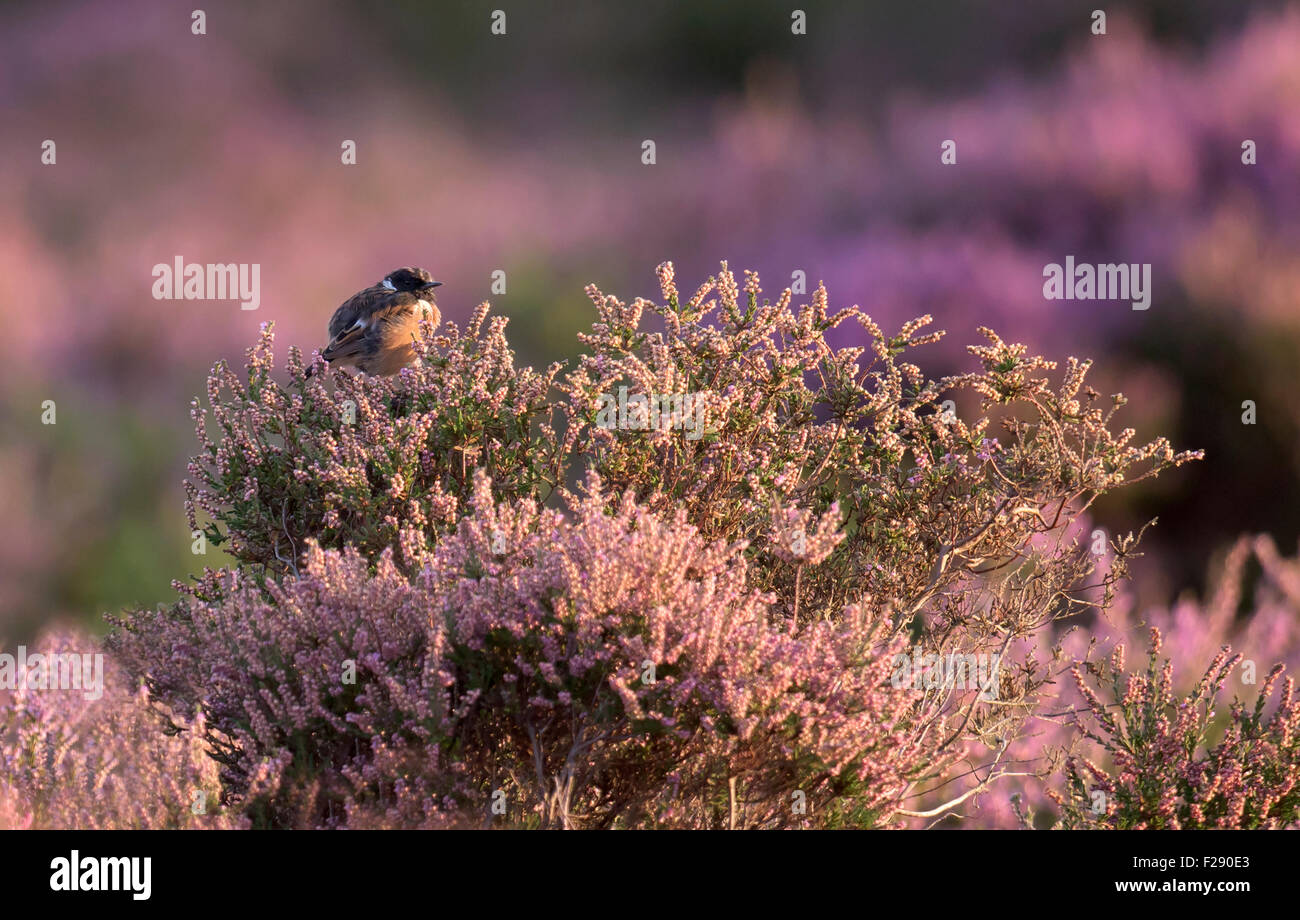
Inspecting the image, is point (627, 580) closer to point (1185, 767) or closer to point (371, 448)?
point (371, 448)

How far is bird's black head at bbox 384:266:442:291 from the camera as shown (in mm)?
7820

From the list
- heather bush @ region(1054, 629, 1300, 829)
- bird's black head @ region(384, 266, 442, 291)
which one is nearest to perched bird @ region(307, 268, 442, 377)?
bird's black head @ region(384, 266, 442, 291)

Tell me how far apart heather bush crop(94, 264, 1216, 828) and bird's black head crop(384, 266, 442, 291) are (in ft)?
8.22

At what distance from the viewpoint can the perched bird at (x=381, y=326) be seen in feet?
24.9

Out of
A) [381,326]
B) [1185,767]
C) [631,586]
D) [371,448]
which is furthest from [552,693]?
[381,326]

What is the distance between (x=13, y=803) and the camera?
3977mm

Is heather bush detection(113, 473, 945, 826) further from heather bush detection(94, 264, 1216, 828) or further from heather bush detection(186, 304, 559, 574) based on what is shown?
heather bush detection(186, 304, 559, 574)

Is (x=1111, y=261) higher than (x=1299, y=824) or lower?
higher

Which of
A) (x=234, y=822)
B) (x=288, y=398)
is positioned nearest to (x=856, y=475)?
(x=288, y=398)

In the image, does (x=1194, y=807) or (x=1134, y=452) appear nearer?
(x=1194, y=807)

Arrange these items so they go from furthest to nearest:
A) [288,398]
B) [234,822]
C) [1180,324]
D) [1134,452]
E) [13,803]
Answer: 1. [1180,324]
2. [288,398]
3. [1134,452]
4. [13,803]
5. [234,822]

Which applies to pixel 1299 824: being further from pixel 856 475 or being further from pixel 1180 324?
pixel 1180 324

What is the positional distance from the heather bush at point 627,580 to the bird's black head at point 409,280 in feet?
8.22
